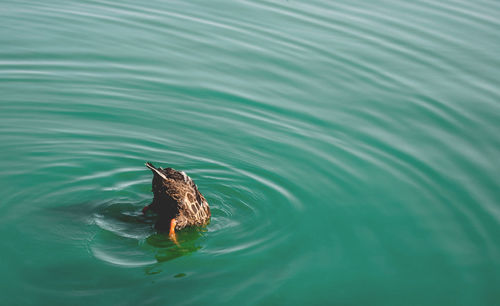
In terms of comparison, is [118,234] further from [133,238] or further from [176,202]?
[176,202]

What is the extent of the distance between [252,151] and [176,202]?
2602 millimetres

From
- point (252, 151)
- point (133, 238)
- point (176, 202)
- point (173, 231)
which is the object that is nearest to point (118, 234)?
point (133, 238)

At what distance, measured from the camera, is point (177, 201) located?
6887 millimetres

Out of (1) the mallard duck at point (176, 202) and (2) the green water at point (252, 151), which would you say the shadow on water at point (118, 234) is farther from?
(1) the mallard duck at point (176, 202)

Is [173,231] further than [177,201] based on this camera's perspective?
Yes

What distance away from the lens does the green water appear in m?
6.78

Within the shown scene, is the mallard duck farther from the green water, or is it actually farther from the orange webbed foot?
the green water

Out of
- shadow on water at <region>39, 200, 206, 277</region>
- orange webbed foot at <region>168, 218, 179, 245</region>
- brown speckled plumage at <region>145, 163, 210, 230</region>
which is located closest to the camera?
brown speckled plumage at <region>145, 163, 210, 230</region>

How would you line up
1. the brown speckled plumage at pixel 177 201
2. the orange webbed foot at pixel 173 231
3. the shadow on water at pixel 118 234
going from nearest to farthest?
the brown speckled plumage at pixel 177 201 < the shadow on water at pixel 118 234 < the orange webbed foot at pixel 173 231

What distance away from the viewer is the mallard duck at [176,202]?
6.70 metres

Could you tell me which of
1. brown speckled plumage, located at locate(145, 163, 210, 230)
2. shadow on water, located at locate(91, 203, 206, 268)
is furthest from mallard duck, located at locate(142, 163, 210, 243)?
shadow on water, located at locate(91, 203, 206, 268)

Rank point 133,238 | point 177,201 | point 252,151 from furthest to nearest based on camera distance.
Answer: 1. point 252,151
2. point 133,238
3. point 177,201

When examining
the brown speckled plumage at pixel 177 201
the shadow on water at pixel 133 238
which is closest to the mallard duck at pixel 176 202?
the brown speckled plumage at pixel 177 201

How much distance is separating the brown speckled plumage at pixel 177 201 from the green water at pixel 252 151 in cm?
18
